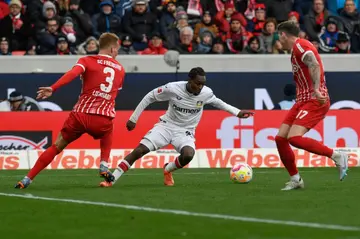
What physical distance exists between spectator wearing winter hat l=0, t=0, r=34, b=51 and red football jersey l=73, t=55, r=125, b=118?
1061 cm

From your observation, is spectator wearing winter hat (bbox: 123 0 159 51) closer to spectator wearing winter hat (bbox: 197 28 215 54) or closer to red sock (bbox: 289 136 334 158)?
spectator wearing winter hat (bbox: 197 28 215 54)

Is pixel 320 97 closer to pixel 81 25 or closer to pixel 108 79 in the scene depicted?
pixel 108 79

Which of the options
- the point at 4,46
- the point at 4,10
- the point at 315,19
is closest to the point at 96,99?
the point at 4,46

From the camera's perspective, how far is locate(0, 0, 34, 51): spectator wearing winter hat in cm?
2400

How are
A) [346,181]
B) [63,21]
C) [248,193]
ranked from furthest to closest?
[63,21]
[346,181]
[248,193]

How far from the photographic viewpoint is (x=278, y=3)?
25.6m

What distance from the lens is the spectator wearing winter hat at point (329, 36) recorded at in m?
24.7

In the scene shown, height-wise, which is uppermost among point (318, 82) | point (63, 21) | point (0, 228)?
point (63, 21)

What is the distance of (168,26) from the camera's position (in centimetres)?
2495

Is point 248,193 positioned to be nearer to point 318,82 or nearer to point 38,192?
point 318,82

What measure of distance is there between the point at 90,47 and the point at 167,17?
8.14 feet

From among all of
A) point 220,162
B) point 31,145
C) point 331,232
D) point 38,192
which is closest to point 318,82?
point 38,192

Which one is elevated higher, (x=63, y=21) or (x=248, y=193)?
(x=63, y=21)

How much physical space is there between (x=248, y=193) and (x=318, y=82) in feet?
5.37
